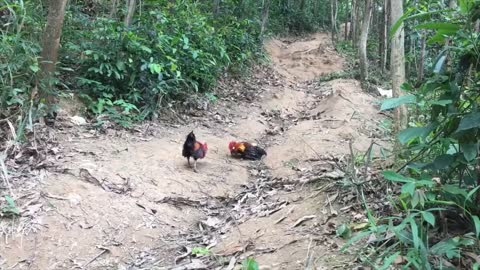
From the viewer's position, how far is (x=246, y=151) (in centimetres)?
592

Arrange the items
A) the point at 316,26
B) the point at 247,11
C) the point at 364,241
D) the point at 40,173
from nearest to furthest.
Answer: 1. the point at 364,241
2. the point at 40,173
3. the point at 247,11
4. the point at 316,26

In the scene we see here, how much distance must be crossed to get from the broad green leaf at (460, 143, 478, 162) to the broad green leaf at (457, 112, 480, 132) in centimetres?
15

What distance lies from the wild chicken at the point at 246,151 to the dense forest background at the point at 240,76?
1.55 m

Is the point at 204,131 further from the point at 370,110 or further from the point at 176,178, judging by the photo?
the point at 370,110

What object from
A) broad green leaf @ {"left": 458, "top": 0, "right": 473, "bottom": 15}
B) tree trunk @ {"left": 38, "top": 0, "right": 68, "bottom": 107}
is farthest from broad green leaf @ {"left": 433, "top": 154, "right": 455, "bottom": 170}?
tree trunk @ {"left": 38, "top": 0, "right": 68, "bottom": 107}

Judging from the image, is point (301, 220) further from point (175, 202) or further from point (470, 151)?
point (175, 202)

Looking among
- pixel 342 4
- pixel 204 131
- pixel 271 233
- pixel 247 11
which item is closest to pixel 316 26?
pixel 342 4

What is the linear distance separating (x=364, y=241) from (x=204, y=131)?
4.39 m

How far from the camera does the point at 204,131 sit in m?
6.89

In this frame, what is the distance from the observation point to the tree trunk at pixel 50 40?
5.34 m

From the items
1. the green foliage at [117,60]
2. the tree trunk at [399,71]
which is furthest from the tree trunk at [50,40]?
the tree trunk at [399,71]

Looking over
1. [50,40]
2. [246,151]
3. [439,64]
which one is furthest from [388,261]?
[50,40]

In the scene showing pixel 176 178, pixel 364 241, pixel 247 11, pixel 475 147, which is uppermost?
pixel 247 11

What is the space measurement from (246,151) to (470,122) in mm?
3867
